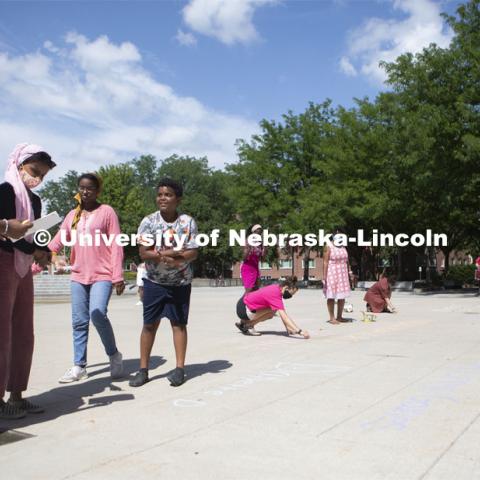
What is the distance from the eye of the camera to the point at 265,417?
435 centimetres

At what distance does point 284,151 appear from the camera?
43.2 meters

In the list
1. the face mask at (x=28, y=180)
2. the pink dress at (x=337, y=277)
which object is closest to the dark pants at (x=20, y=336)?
the face mask at (x=28, y=180)

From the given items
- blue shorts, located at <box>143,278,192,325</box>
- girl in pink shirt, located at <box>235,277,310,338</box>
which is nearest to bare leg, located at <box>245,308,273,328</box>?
girl in pink shirt, located at <box>235,277,310,338</box>

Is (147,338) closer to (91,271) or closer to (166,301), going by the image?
(166,301)

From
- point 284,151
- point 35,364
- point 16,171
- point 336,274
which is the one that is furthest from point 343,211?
point 16,171

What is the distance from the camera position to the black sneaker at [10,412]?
173 inches

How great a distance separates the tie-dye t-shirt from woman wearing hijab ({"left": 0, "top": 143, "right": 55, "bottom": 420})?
3.92 feet

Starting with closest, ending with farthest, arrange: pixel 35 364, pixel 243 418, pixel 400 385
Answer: pixel 243 418
pixel 400 385
pixel 35 364

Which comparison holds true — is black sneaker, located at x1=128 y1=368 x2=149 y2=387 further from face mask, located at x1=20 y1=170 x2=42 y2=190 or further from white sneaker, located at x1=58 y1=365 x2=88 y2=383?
face mask, located at x1=20 y1=170 x2=42 y2=190

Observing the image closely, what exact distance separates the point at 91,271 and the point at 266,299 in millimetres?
4079

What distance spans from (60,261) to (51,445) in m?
2.12

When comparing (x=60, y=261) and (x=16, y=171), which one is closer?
(x=16, y=171)

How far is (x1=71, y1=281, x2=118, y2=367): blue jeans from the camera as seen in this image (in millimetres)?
Answer: 5914

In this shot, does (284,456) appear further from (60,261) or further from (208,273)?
(208,273)
